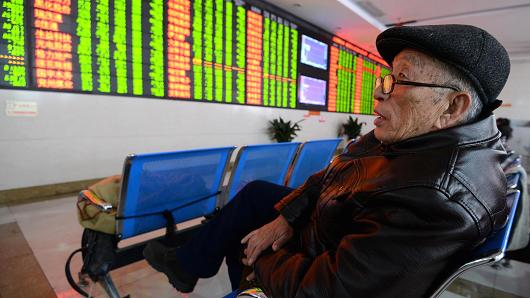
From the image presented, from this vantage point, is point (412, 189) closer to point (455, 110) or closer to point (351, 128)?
point (455, 110)

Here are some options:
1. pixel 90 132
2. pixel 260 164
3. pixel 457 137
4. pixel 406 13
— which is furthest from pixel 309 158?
pixel 406 13

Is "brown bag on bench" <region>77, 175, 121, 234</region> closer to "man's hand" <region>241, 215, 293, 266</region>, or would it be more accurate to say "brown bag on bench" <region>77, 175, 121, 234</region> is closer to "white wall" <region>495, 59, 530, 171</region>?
"man's hand" <region>241, 215, 293, 266</region>

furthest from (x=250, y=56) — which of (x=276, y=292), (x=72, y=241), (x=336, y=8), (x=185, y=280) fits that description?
(x=276, y=292)

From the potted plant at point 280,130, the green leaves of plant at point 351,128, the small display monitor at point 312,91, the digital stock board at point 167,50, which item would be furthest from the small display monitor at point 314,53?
the green leaves of plant at point 351,128

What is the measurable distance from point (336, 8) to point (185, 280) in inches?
212

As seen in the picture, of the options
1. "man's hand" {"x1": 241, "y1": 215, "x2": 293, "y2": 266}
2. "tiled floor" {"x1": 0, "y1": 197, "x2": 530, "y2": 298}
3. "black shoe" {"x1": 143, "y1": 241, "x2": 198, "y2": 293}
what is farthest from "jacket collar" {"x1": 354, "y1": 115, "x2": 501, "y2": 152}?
"tiled floor" {"x1": 0, "y1": 197, "x2": 530, "y2": 298}

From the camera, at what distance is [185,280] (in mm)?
1153

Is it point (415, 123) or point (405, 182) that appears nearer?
point (405, 182)

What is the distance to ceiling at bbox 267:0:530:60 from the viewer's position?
520cm

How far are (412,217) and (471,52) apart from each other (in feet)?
1.35

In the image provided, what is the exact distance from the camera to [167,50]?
386cm

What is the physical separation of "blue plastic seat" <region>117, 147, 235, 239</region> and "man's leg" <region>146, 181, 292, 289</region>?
32cm

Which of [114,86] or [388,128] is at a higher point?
[114,86]

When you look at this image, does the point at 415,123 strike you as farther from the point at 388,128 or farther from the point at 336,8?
the point at 336,8
